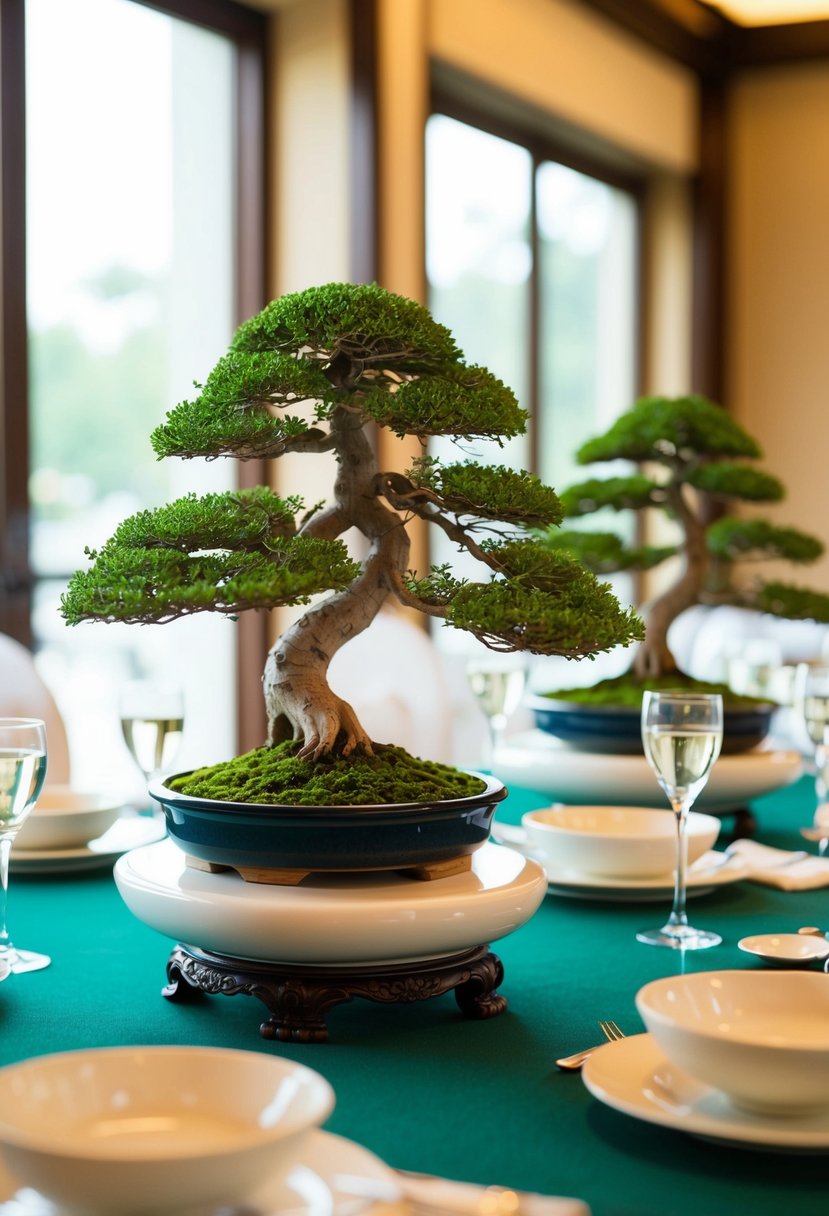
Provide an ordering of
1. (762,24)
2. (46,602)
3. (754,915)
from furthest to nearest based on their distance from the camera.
Answer: 1. (762,24)
2. (46,602)
3. (754,915)

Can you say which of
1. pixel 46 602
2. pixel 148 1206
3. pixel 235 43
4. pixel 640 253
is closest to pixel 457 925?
pixel 148 1206

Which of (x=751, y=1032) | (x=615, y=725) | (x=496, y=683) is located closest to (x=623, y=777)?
(x=615, y=725)

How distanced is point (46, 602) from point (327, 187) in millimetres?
1428

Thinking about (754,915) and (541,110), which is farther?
(541,110)

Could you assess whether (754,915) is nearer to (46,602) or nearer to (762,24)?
(46,602)

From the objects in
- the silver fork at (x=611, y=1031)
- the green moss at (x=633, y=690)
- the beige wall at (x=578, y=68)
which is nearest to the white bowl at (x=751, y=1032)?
the silver fork at (x=611, y=1031)

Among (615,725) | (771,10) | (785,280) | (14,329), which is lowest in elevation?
(615,725)

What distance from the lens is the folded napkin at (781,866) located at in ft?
5.04

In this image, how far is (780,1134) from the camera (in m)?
0.78

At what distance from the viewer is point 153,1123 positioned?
0.71 meters

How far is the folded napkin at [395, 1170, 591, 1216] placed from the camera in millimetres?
646

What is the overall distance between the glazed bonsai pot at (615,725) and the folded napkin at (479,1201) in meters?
1.19

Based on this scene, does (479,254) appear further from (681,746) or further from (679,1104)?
(679,1104)

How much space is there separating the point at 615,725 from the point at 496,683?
0.92 ft
